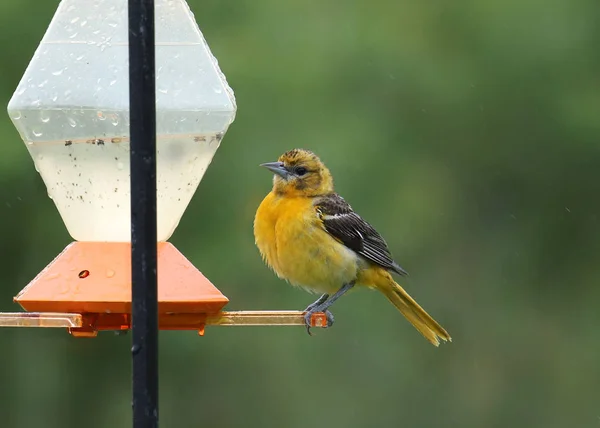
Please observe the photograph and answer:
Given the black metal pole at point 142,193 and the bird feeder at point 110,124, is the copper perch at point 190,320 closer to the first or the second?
the bird feeder at point 110,124

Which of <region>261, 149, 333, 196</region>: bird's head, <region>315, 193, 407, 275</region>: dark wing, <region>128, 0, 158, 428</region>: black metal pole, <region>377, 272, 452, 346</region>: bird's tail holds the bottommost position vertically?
<region>377, 272, 452, 346</region>: bird's tail

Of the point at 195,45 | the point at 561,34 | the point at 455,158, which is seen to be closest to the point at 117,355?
the point at 455,158

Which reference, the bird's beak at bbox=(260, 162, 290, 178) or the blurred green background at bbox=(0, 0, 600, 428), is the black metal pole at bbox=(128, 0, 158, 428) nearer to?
the bird's beak at bbox=(260, 162, 290, 178)

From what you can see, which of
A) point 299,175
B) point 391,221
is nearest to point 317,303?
point 299,175

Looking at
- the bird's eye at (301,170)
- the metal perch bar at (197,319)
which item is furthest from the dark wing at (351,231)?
the metal perch bar at (197,319)

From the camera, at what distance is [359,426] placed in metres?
8.85

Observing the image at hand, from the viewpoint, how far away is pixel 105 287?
10.4ft

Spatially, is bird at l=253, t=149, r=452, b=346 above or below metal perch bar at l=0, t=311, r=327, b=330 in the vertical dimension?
below

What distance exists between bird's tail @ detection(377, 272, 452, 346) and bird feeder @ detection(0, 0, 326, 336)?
1.44 meters

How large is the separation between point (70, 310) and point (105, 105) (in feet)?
2.22

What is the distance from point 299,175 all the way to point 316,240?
0.30 meters

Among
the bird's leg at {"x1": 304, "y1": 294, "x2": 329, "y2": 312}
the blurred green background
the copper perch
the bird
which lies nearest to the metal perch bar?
the copper perch

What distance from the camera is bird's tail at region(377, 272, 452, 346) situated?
5066 millimetres

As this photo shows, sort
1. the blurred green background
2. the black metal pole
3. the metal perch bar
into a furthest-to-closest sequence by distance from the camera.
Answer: the blurred green background
the metal perch bar
the black metal pole
